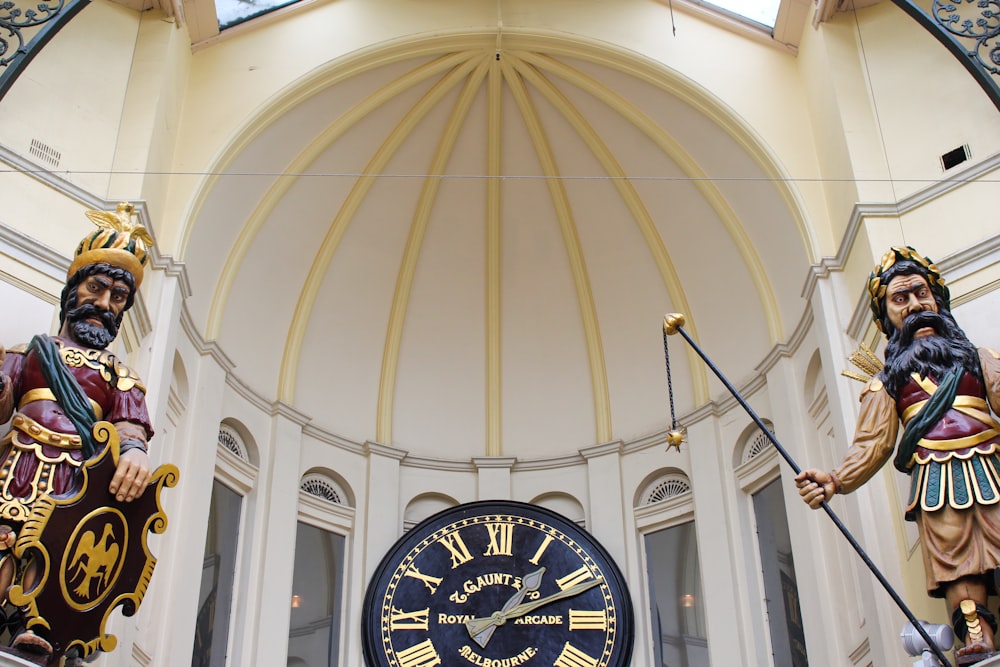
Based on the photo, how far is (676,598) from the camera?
9.82 m

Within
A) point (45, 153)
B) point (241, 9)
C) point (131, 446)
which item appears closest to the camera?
point (131, 446)

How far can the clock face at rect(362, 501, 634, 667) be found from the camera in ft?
30.9

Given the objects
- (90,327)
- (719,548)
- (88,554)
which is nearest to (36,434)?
(88,554)

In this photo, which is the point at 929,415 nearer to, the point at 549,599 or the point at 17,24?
the point at 549,599

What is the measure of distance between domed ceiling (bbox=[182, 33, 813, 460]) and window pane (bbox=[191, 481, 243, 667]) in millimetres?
1122

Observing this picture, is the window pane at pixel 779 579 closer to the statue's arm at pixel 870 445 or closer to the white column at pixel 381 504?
the statue's arm at pixel 870 445

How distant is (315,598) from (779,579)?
3764 millimetres

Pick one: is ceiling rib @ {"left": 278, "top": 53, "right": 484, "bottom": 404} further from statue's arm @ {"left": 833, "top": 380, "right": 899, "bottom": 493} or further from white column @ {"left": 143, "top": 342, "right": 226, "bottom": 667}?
statue's arm @ {"left": 833, "top": 380, "right": 899, "bottom": 493}

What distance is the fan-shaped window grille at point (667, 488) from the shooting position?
10266 mm

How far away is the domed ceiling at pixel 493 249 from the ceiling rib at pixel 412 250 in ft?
0.06

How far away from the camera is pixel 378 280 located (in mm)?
11062

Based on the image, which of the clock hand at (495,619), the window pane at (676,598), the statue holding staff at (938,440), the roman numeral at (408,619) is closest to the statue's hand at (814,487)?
the statue holding staff at (938,440)

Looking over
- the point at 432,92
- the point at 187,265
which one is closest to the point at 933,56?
the point at 432,92

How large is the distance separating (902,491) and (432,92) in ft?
18.4
